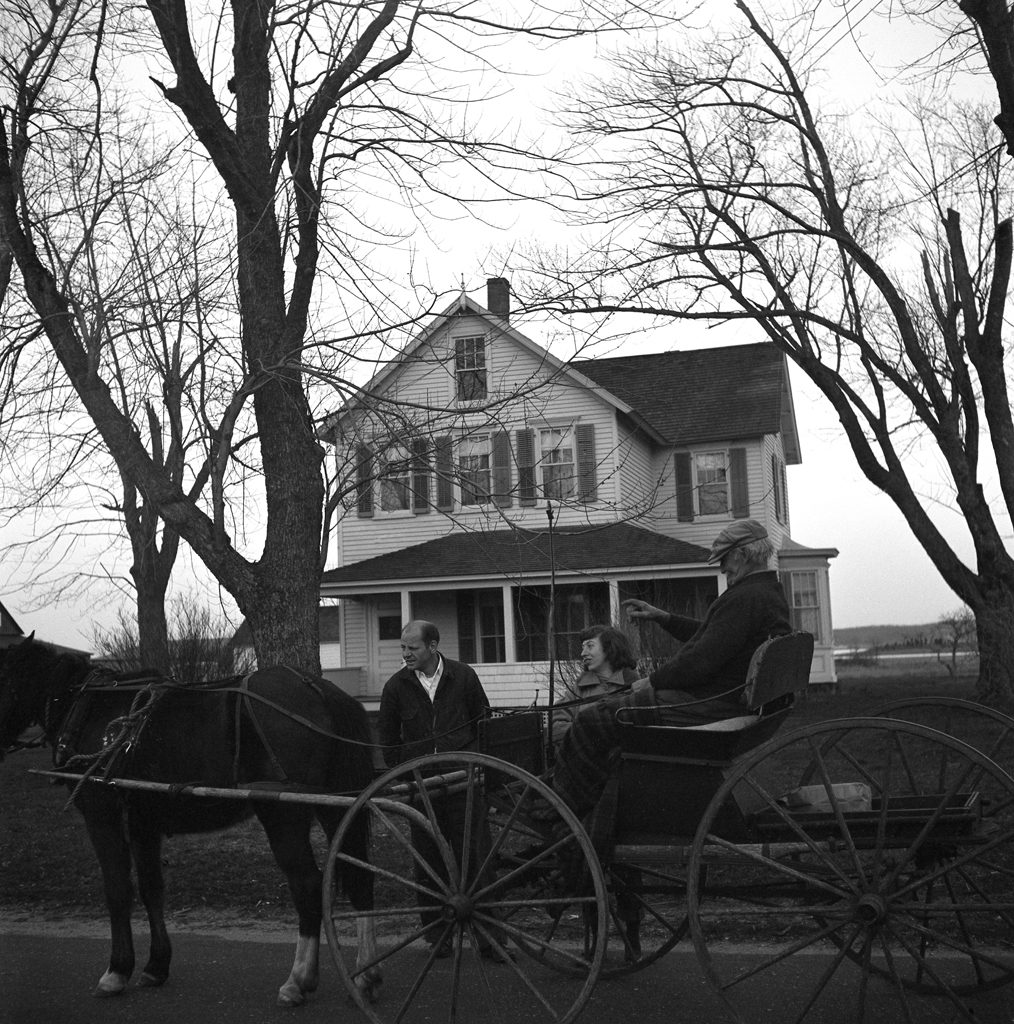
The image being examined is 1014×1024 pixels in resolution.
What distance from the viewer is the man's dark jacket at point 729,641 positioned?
5043 millimetres

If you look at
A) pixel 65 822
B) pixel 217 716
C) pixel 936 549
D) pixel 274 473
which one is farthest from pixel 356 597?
pixel 217 716

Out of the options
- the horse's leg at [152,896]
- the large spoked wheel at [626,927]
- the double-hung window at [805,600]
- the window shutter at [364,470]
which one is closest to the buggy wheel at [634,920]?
the large spoked wheel at [626,927]

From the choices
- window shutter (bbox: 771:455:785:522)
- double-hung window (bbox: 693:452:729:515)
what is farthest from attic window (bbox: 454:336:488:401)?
window shutter (bbox: 771:455:785:522)

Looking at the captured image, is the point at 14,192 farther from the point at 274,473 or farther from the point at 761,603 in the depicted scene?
the point at 761,603

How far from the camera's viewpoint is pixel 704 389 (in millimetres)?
30188

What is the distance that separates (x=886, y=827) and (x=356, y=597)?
24027mm

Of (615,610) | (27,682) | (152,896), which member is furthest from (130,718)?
(615,610)

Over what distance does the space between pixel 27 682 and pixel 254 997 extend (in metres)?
2.11

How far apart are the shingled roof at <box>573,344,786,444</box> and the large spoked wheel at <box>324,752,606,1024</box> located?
21992 mm

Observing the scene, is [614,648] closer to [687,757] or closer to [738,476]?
[687,757]

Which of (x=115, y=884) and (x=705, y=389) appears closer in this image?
(x=115, y=884)

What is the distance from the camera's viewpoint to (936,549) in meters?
18.6

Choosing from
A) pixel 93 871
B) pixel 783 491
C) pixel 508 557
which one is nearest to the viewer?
pixel 93 871

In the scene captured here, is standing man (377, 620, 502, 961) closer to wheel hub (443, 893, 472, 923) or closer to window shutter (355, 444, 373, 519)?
wheel hub (443, 893, 472, 923)
